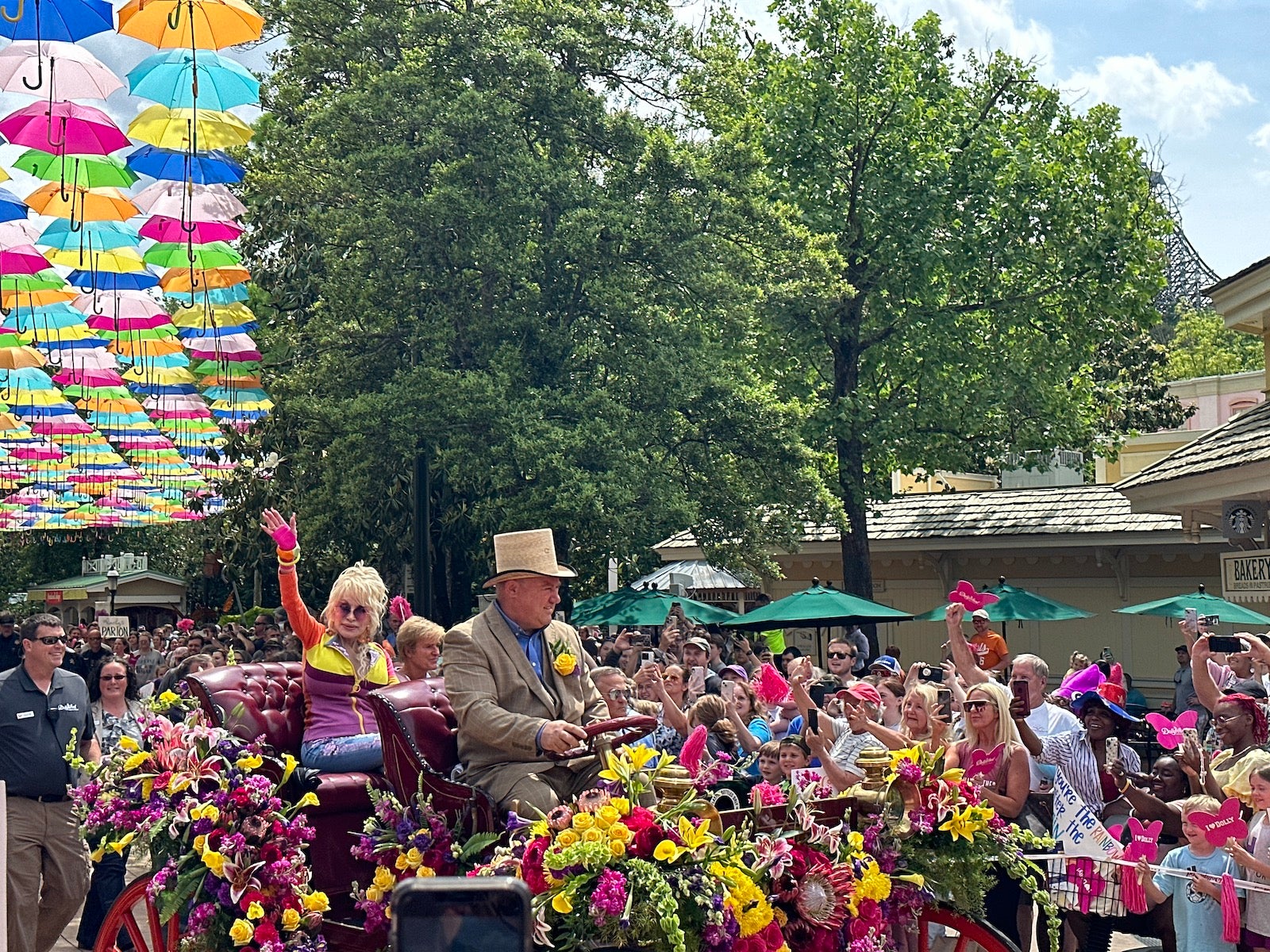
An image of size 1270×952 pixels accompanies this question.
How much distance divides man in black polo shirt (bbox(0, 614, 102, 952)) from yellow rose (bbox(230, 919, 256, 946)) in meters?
3.16

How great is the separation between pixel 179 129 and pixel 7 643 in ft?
52.4

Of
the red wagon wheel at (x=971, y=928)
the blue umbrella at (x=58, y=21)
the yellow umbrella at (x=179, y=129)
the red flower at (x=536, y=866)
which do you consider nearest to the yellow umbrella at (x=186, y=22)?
the blue umbrella at (x=58, y=21)

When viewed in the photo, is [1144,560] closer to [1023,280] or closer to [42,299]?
[1023,280]

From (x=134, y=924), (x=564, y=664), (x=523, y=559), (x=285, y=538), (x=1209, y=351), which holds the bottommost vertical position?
(x=134, y=924)

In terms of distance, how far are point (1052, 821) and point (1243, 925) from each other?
3.68 feet

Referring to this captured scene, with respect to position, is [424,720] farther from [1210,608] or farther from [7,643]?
[7,643]

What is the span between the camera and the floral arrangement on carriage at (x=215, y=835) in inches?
247

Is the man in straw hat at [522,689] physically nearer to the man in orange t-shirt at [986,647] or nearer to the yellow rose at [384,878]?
the yellow rose at [384,878]

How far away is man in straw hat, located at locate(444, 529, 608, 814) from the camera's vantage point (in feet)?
19.6

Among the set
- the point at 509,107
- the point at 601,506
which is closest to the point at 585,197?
the point at 509,107

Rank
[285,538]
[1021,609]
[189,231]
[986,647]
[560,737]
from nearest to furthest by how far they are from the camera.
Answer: [560,737]
[285,538]
[986,647]
[189,231]
[1021,609]

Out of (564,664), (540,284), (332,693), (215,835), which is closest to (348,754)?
(332,693)

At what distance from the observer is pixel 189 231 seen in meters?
15.3

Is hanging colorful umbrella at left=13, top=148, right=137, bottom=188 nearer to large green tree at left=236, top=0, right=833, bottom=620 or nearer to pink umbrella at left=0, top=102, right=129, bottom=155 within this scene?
pink umbrella at left=0, top=102, right=129, bottom=155
